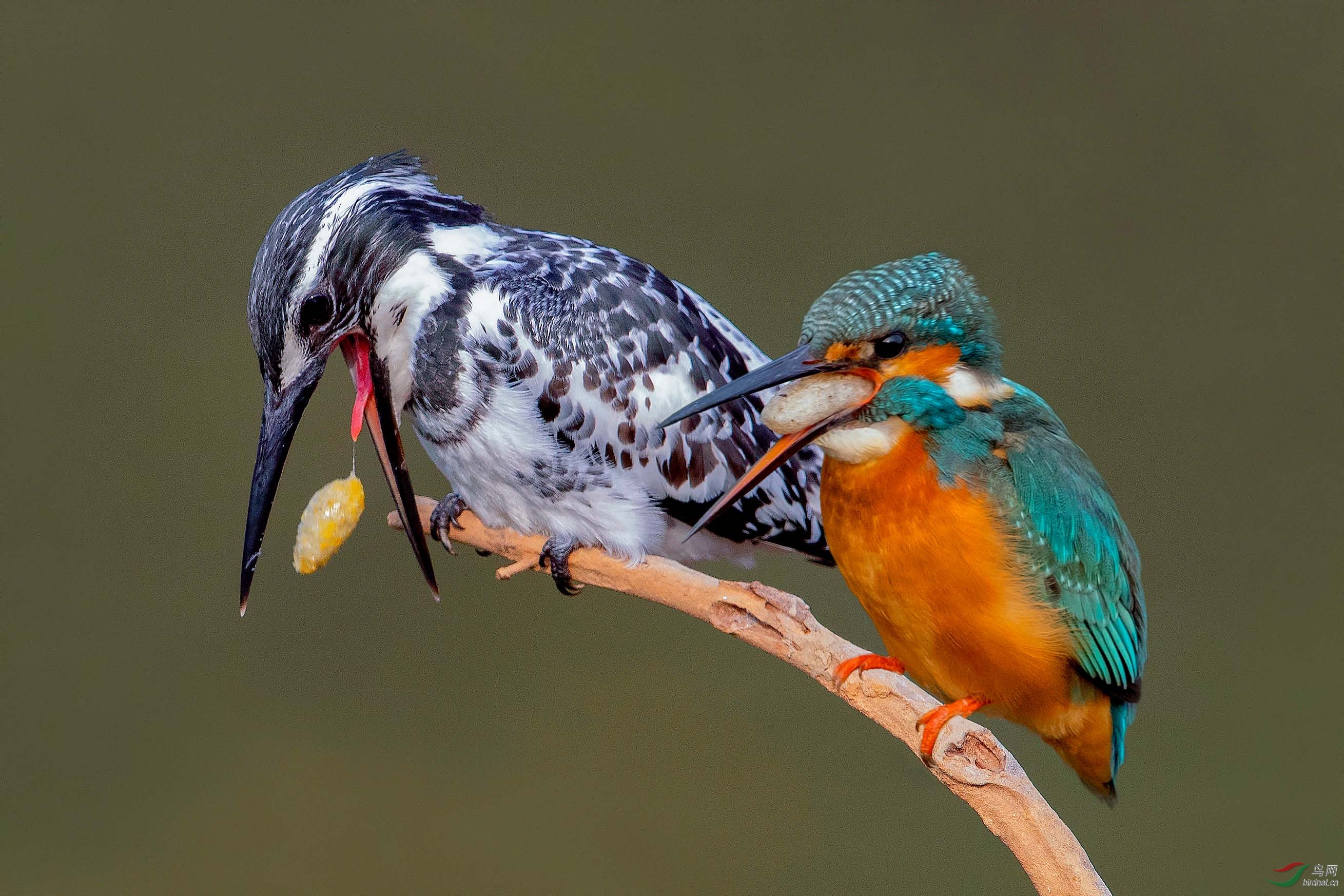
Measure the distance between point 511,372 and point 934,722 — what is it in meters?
0.62

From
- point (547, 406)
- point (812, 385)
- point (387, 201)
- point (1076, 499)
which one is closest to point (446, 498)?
point (547, 406)

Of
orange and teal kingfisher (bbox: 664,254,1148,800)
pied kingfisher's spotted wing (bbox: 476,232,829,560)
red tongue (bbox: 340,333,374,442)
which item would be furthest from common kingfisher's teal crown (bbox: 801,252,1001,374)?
red tongue (bbox: 340,333,374,442)

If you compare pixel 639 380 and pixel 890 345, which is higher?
pixel 890 345

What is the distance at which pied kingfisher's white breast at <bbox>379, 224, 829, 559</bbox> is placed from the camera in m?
1.35

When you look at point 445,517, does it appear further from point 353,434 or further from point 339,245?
point 339,245

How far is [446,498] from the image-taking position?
1.60m

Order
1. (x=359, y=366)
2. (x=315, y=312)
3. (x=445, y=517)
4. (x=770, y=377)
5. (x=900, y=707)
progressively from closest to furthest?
1. (x=770, y=377)
2. (x=900, y=707)
3. (x=315, y=312)
4. (x=359, y=366)
5. (x=445, y=517)

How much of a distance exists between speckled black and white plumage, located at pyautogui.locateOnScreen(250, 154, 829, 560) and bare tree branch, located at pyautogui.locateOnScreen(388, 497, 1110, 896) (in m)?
0.15

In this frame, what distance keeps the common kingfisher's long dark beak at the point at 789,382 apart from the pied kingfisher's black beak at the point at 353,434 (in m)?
0.45

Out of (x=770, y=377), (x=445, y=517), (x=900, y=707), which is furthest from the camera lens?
(x=445, y=517)

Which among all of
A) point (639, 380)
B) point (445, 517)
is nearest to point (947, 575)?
point (639, 380)

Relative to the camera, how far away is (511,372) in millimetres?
1360

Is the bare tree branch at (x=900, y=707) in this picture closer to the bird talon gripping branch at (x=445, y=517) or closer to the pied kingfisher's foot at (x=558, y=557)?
the pied kingfisher's foot at (x=558, y=557)

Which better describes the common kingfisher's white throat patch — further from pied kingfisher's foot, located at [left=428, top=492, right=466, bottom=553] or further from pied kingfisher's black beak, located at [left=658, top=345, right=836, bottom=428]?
pied kingfisher's foot, located at [left=428, top=492, right=466, bottom=553]
